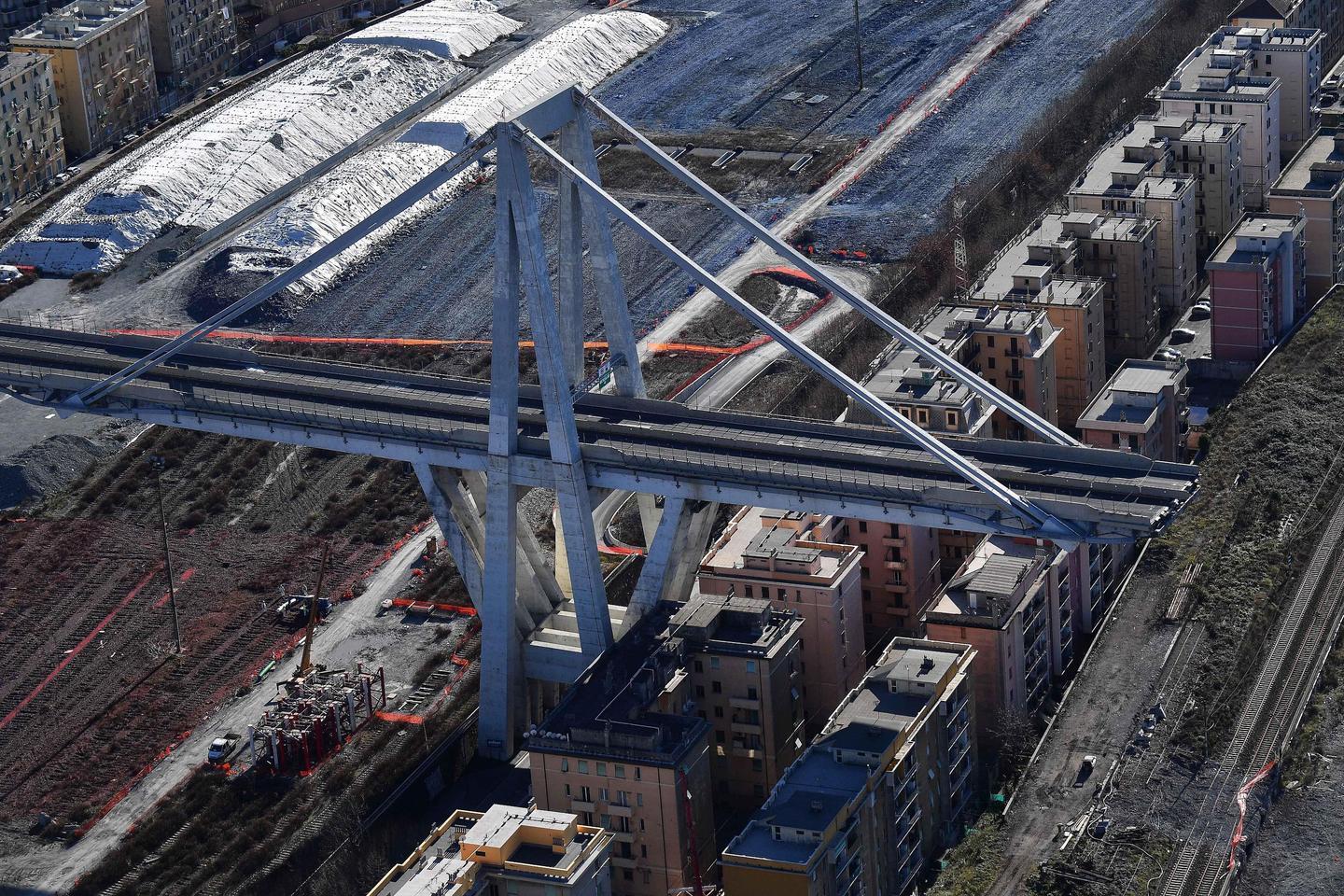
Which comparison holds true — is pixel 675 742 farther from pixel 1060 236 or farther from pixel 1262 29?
pixel 1262 29

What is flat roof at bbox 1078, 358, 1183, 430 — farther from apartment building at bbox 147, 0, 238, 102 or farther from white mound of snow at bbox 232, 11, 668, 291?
apartment building at bbox 147, 0, 238, 102

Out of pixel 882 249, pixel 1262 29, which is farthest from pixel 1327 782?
pixel 1262 29

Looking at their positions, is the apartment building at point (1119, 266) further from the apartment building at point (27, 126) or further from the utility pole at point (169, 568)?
the apartment building at point (27, 126)

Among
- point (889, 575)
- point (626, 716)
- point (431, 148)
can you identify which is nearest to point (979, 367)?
point (889, 575)

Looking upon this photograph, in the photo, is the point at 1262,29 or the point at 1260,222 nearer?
the point at 1260,222

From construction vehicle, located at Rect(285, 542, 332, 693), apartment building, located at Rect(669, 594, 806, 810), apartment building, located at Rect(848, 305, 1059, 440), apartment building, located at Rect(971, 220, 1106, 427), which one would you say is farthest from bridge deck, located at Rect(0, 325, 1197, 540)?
apartment building, located at Rect(971, 220, 1106, 427)

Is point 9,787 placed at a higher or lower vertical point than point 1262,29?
lower

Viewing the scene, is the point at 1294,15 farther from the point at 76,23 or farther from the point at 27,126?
the point at 27,126
